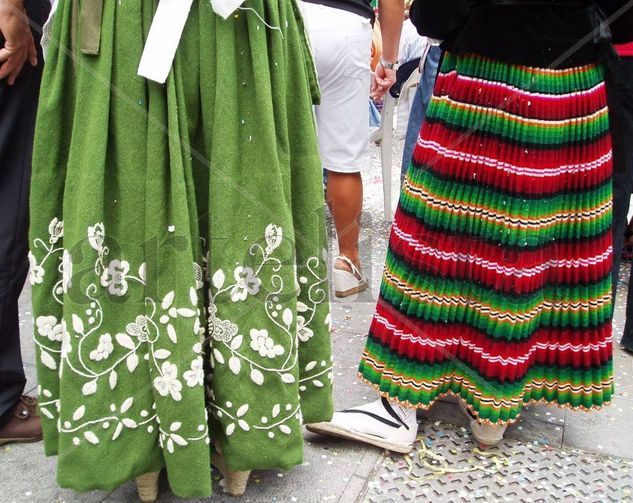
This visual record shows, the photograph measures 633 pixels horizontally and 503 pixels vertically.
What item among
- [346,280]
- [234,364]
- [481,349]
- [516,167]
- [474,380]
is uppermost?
[516,167]

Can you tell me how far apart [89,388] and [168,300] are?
11.0 inches

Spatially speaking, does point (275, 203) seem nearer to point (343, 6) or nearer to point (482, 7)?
point (482, 7)

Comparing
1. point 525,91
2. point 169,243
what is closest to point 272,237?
point 169,243

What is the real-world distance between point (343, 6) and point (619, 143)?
1380 mm

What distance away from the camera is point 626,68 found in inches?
104

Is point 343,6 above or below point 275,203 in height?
above

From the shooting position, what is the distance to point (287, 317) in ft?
5.66

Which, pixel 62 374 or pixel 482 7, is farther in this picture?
pixel 482 7

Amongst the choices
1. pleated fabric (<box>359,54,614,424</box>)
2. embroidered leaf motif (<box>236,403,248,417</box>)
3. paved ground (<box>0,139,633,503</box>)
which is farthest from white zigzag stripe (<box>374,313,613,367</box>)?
embroidered leaf motif (<box>236,403,248,417</box>)

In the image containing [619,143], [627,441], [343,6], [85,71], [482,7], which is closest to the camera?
[85,71]

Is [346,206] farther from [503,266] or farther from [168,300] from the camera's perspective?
[168,300]

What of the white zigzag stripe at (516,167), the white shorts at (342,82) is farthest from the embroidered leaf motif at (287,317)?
the white shorts at (342,82)

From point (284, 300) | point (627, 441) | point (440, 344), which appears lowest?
point (627, 441)

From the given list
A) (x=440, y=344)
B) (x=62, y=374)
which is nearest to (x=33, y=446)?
(x=62, y=374)
